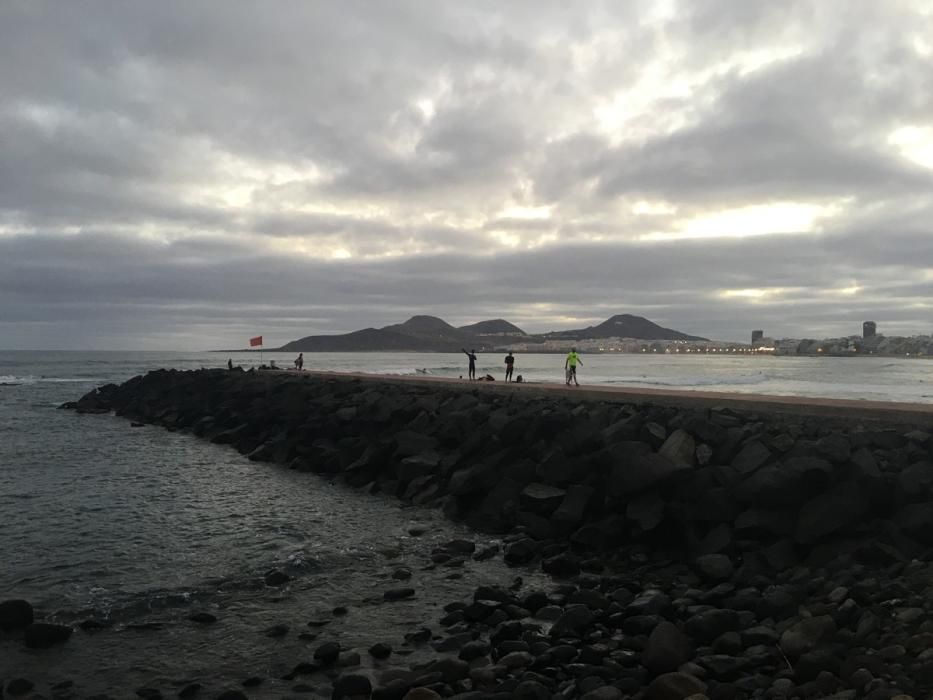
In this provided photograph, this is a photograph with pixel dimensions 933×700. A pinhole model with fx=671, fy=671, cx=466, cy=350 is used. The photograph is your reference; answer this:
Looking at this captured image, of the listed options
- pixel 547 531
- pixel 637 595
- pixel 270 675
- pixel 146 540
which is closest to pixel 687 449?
pixel 547 531

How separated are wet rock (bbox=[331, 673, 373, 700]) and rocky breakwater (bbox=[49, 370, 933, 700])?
5 cm

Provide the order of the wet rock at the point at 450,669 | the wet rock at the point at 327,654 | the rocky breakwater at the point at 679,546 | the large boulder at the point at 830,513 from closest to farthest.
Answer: the rocky breakwater at the point at 679,546 → the wet rock at the point at 450,669 → the wet rock at the point at 327,654 → the large boulder at the point at 830,513

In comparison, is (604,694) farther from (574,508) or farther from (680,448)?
(680,448)

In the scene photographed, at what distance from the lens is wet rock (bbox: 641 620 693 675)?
5.52 meters

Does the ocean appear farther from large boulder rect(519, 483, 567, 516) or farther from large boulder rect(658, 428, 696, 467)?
large boulder rect(658, 428, 696, 467)

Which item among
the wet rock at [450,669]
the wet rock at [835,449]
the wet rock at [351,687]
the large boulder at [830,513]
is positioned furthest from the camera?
the wet rock at [835,449]

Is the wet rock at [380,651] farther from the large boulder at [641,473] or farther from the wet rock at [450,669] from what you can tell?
the large boulder at [641,473]

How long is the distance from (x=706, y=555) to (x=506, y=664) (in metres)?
3.44

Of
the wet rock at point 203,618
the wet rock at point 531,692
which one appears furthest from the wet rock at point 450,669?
the wet rock at point 203,618

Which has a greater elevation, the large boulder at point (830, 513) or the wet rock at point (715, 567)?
the large boulder at point (830, 513)

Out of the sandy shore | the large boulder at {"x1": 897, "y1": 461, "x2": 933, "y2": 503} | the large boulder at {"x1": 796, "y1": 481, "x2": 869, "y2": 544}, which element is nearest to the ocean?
the large boulder at {"x1": 796, "y1": 481, "x2": 869, "y2": 544}

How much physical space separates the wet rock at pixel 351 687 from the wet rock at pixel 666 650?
2.35 meters

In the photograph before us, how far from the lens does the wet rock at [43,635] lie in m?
6.72

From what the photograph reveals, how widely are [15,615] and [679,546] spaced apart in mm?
7942
